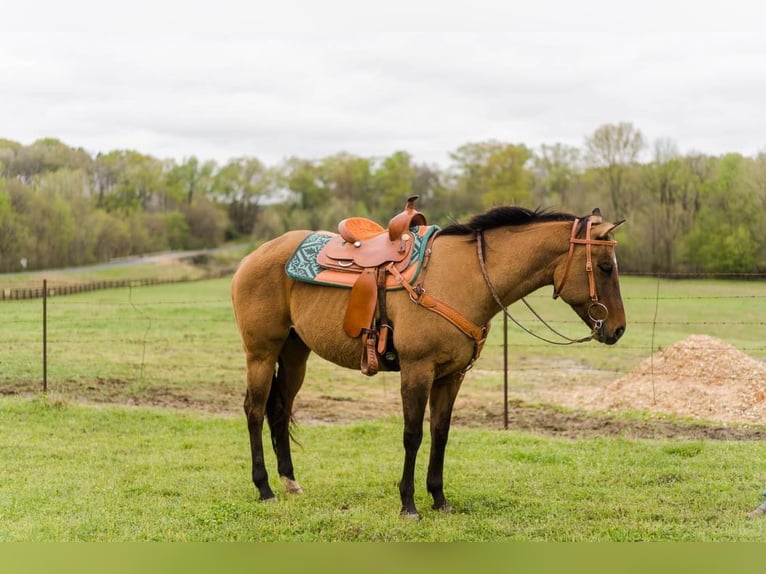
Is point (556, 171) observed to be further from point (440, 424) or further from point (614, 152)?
point (440, 424)

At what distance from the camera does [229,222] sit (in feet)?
252

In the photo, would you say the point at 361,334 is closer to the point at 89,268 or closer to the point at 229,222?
the point at 89,268

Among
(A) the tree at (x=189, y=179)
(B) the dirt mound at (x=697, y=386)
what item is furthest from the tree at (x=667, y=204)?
(A) the tree at (x=189, y=179)

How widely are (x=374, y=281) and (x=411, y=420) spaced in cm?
105

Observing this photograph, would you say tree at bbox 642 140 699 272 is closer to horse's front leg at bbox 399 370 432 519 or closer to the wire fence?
the wire fence

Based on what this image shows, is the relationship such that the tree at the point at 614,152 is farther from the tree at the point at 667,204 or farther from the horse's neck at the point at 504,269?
the horse's neck at the point at 504,269

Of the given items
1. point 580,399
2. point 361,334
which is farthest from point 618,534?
point 580,399

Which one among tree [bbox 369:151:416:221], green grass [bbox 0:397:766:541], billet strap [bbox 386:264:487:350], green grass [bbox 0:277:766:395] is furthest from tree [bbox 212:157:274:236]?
billet strap [bbox 386:264:487:350]

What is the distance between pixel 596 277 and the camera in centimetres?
478

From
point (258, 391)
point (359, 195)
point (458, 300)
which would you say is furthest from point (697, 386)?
point (359, 195)

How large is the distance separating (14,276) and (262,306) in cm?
1850

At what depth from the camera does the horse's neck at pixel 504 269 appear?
4.98 m

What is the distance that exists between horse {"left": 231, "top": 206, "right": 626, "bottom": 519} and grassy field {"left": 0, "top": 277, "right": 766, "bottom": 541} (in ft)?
1.74

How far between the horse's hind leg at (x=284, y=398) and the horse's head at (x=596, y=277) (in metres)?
2.43
